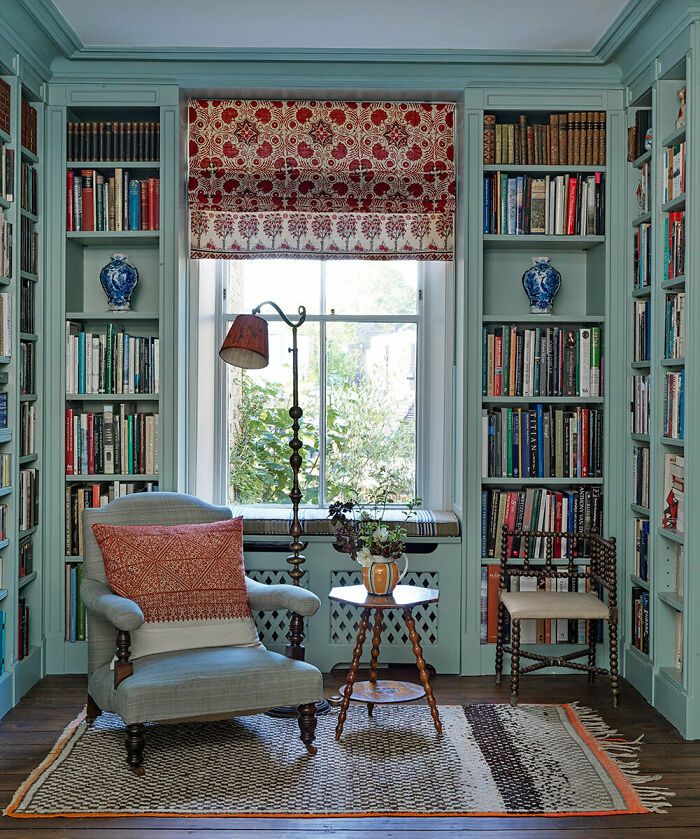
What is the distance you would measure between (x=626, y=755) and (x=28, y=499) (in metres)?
2.84

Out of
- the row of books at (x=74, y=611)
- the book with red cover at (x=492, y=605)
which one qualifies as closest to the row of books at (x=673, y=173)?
the book with red cover at (x=492, y=605)

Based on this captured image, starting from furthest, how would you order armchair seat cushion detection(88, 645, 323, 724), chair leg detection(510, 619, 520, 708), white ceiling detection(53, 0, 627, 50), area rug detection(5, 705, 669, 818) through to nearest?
chair leg detection(510, 619, 520, 708) → white ceiling detection(53, 0, 627, 50) → armchair seat cushion detection(88, 645, 323, 724) → area rug detection(5, 705, 669, 818)

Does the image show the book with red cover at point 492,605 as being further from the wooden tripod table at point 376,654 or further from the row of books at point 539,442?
the wooden tripod table at point 376,654

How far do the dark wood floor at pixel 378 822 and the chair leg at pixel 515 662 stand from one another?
0.37m

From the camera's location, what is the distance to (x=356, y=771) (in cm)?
325

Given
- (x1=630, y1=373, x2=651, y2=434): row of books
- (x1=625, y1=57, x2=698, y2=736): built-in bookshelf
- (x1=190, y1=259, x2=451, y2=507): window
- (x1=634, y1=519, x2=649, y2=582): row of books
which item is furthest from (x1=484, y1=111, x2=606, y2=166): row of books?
(x1=634, y1=519, x2=649, y2=582): row of books

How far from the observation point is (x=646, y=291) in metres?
4.20

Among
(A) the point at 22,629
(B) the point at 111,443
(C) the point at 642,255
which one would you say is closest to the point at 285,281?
(B) the point at 111,443

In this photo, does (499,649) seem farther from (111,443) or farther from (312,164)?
(312,164)

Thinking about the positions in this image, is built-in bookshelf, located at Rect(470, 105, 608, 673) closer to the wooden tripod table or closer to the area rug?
the wooden tripod table

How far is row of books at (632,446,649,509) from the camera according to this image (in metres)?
4.21

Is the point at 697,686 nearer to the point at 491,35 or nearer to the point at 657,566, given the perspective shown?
the point at 657,566

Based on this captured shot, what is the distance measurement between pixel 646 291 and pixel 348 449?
176cm

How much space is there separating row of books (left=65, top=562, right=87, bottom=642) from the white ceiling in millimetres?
2554
